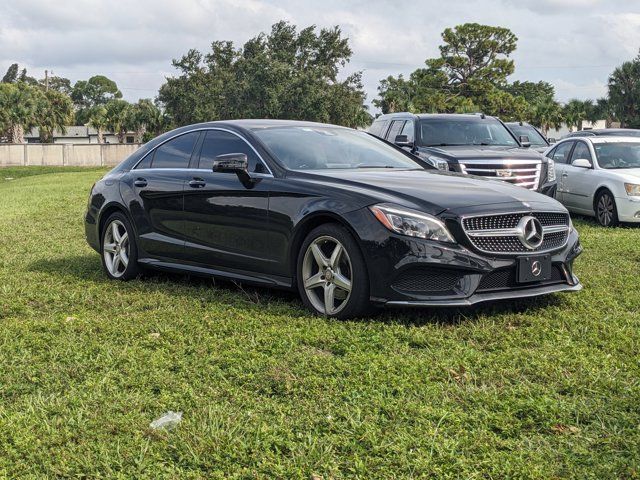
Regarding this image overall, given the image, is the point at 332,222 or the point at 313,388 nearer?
the point at 313,388

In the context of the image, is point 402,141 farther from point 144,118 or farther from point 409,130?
point 144,118

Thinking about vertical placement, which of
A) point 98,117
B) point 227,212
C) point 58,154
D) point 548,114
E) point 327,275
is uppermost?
point 548,114

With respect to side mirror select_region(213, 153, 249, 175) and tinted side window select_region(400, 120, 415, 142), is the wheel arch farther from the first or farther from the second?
tinted side window select_region(400, 120, 415, 142)

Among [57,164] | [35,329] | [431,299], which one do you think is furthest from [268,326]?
[57,164]

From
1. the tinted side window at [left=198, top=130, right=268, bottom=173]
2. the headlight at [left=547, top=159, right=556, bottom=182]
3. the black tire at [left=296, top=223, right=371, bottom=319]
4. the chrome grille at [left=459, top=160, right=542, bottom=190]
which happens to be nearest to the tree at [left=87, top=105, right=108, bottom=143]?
the headlight at [left=547, top=159, right=556, bottom=182]

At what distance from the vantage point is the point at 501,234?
19.4 feet

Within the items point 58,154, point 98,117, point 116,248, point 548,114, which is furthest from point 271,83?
point 116,248

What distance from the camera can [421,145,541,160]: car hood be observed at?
12.5 metres

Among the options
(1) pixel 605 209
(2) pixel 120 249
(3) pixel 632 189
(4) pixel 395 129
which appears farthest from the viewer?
(4) pixel 395 129

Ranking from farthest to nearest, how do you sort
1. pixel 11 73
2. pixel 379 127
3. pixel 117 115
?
pixel 11 73 < pixel 117 115 < pixel 379 127

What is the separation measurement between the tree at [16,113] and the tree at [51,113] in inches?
47.8

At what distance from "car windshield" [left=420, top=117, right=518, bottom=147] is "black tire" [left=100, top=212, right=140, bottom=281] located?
6374 mm

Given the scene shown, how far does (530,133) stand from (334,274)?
15482 mm

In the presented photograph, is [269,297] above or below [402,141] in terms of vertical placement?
below
